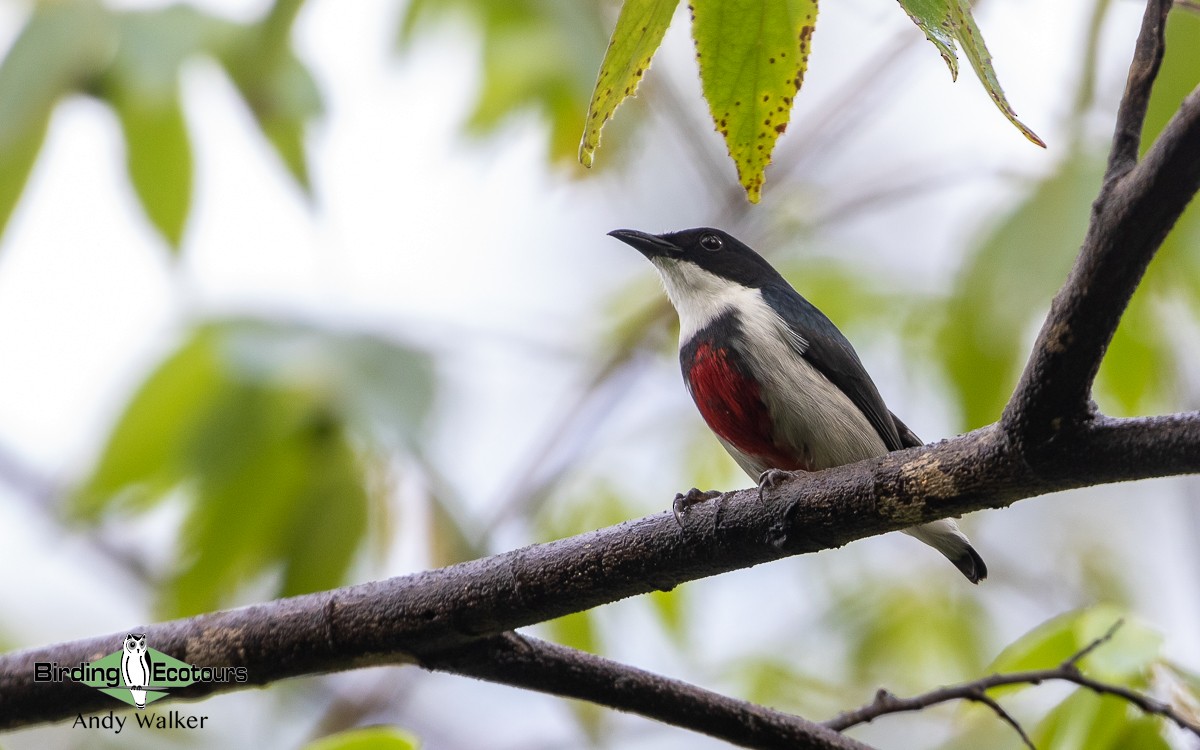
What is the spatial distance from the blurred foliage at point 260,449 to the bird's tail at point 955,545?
1.35 m

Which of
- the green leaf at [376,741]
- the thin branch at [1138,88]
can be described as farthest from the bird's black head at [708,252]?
the thin branch at [1138,88]

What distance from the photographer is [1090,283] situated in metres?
1.38

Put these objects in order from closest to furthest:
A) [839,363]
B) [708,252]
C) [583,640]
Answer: [839,363] → [583,640] → [708,252]

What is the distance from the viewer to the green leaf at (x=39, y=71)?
246 centimetres

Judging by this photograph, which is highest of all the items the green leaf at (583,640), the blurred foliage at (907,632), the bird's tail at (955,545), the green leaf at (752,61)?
the green leaf at (752,61)

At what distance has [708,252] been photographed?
3.69 meters

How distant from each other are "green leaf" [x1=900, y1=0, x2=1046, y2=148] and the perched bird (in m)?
1.73

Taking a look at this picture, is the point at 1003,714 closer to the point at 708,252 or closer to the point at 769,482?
the point at 769,482

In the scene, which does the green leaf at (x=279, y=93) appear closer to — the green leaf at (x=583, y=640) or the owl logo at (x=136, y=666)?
the owl logo at (x=136, y=666)

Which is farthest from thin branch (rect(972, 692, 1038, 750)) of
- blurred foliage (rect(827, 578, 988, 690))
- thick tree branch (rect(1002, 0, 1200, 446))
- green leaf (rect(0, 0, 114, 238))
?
blurred foliage (rect(827, 578, 988, 690))

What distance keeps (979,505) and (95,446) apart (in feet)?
6.67

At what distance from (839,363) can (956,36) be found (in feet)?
6.44

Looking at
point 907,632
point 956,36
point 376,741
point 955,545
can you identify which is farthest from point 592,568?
point 907,632

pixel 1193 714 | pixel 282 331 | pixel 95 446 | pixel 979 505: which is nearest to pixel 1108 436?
pixel 979 505
